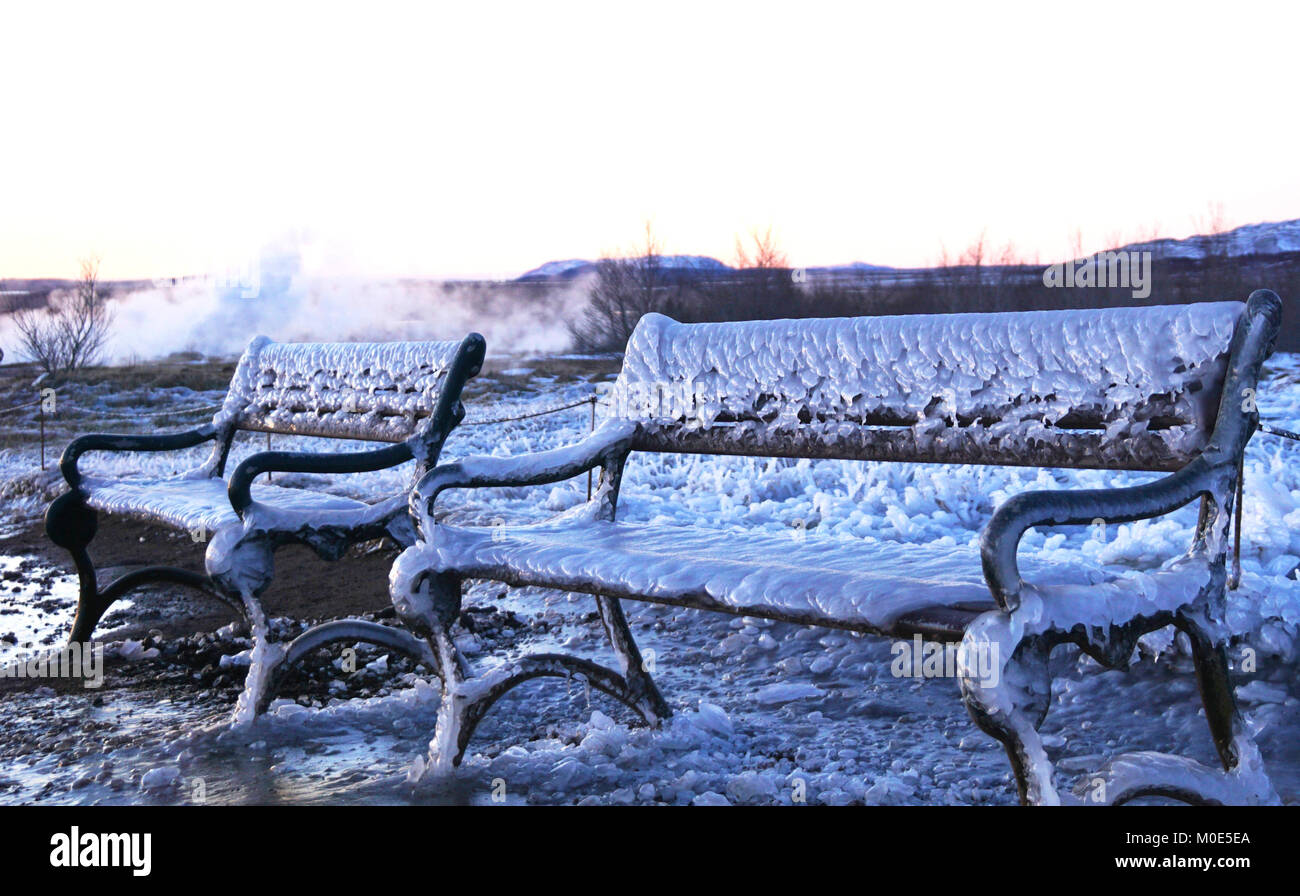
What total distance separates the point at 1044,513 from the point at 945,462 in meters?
0.65

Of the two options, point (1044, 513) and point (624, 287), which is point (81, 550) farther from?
point (624, 287)

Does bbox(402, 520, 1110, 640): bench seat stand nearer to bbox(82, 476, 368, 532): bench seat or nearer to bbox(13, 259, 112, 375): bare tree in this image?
bbox(82, 476, 368, 532): bench seat

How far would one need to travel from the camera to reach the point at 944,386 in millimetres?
2373

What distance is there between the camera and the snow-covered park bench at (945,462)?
1683 millimetres

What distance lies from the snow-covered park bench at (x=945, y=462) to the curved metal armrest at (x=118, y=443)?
1883mm

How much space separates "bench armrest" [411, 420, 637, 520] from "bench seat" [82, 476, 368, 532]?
0.45 meters

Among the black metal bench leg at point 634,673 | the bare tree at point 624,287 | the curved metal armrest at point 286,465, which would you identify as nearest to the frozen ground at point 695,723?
the black metal bench leg at point 634,673

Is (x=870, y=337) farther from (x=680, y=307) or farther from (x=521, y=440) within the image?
(x=680, y=307)

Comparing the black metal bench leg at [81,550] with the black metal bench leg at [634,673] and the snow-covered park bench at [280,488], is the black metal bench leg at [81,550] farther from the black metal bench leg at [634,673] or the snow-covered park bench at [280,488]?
the black metal bench leg at [634,673]

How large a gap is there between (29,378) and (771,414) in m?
26.6

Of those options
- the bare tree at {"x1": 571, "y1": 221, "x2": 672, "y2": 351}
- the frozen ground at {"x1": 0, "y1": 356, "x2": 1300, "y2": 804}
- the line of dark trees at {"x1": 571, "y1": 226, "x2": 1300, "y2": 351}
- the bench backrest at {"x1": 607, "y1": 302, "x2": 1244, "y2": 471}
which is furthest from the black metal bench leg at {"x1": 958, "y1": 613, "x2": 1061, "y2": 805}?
the bare tree at {"x1": 571, "y1": 221, "x2": 672, "y2": 351}

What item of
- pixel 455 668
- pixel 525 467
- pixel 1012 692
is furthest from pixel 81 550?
pixel 1012 692

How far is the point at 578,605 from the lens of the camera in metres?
4.38
